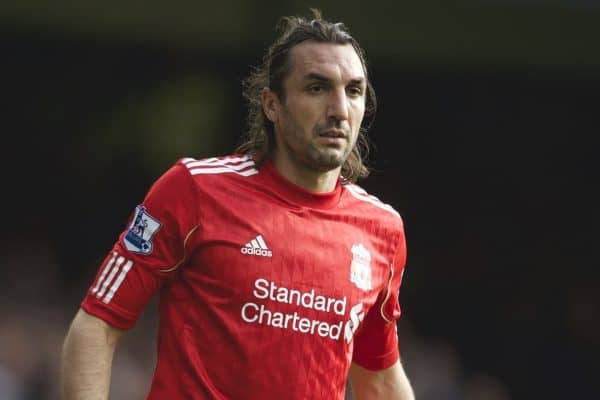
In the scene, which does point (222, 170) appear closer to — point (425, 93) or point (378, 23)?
point (378, 23)

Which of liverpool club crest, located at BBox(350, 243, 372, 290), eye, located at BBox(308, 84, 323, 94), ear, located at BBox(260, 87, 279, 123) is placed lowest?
liverpool club crest, located at BBox(350, 243, 372, 290)

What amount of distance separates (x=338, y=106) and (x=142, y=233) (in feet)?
2.58

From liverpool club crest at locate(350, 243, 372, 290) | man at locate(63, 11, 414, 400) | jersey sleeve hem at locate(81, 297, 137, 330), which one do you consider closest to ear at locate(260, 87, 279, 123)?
man at locate(63, 11, 414, 400)

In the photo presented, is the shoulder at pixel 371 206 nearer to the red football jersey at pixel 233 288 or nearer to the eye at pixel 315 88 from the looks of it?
the red football jersey at pixel 233 288

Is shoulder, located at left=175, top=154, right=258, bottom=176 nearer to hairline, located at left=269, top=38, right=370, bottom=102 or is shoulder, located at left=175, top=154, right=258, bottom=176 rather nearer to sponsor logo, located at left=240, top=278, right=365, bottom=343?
hairline, located at left=269, top=38, right=370, bottom=102

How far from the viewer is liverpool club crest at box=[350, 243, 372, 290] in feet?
15.1

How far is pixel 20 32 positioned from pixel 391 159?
3889 millimetres

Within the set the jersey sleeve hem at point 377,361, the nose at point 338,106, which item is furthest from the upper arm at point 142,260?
the jersey sleeve hem at point 377,361

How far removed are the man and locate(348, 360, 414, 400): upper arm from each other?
313 mm

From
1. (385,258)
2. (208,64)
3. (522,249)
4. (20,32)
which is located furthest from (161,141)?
(385,258)

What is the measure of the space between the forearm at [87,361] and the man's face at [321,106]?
2.99ft

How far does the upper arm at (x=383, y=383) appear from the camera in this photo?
5016 mm

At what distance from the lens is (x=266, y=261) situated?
14.5 feet

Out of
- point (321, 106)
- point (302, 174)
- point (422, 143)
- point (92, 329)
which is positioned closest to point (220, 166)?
point (302, 174)
